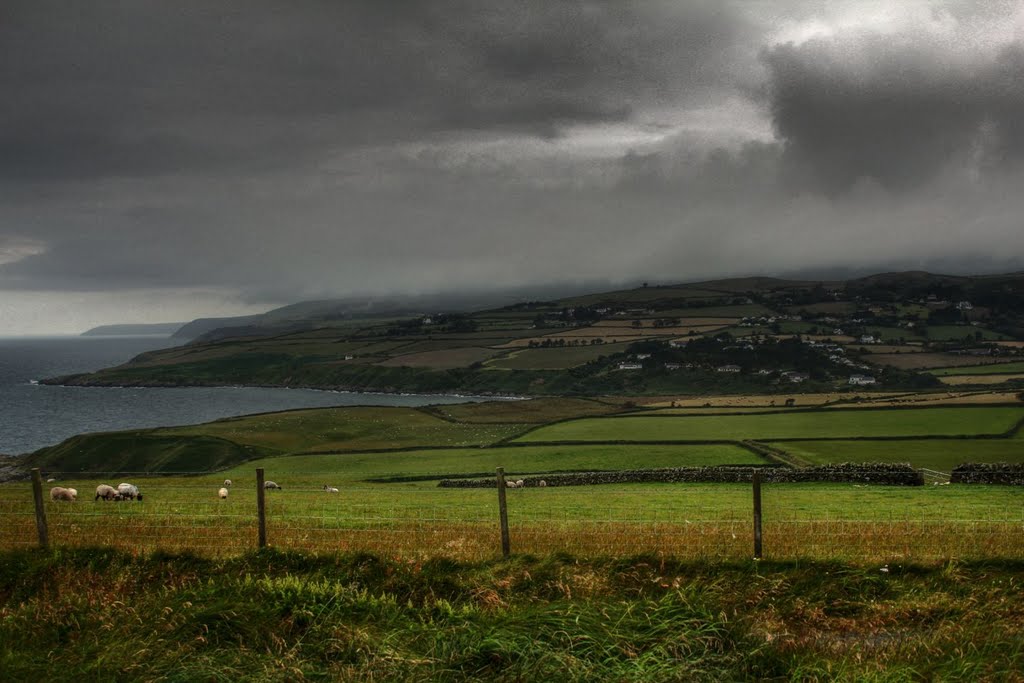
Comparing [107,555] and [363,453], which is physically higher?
[107,555]

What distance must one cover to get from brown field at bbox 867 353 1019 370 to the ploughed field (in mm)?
94262

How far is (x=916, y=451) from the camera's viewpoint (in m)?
69.2

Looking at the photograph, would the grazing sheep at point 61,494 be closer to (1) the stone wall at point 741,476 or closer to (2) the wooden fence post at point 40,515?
(2) the wooden fence post at point 40,515

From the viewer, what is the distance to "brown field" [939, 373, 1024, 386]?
470 ft

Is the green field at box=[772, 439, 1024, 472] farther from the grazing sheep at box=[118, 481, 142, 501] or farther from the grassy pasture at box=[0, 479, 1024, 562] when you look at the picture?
the grazing sheep at box=[118, 481, 142, 501]

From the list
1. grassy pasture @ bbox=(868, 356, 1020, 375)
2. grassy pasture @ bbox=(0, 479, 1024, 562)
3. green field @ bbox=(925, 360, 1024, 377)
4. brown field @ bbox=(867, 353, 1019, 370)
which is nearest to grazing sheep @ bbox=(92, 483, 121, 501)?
grassy pasture @ bbox=(0, 479, 1024, 562)

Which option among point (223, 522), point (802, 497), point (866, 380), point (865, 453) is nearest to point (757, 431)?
point (865, 453)

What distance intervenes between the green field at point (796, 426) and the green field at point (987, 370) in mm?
72579

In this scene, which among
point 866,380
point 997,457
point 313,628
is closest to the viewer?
point 313,628

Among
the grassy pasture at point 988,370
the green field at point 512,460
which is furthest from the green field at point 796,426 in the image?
the grassy pasture at point 988,370

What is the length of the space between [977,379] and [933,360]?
4106 centimetres

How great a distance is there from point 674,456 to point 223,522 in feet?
183

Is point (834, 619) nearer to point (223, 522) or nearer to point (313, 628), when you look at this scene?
point (313, 628)

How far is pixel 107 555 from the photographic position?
14844 millimetres
